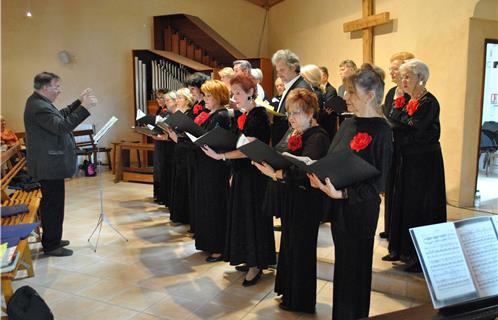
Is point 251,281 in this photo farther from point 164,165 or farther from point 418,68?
point 164,165

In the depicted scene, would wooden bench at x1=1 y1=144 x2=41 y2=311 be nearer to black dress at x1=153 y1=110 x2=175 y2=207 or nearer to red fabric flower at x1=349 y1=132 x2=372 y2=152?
black dress at x1=153 y1=110 x2=175 y2=207

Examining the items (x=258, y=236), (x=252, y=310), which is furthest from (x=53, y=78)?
(x=252, y=310)

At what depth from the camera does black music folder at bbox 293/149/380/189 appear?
1.78 metres

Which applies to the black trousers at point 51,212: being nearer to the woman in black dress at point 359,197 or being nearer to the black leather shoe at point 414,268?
the woman in black dress at point 359,197

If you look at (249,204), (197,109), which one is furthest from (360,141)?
(197,109)

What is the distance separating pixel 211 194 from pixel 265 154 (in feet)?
3.84

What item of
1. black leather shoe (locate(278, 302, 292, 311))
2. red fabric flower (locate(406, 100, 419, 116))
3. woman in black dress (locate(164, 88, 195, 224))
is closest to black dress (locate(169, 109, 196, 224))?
woman in black dress (locate(164, 88, 195, 224))

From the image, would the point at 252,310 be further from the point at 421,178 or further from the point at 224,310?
the point at 421,178

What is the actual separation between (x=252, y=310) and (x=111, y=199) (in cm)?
356

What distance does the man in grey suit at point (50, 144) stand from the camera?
11.4 ft

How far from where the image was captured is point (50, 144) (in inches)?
139

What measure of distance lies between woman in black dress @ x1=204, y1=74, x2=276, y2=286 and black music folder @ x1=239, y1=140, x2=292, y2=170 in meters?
0.49

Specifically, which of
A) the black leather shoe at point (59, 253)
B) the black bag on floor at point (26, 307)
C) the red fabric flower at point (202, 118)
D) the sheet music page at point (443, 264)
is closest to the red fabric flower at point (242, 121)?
the red fabric flower at point (202, 118)

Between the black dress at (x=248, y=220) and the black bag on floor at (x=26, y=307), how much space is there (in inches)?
48.8
